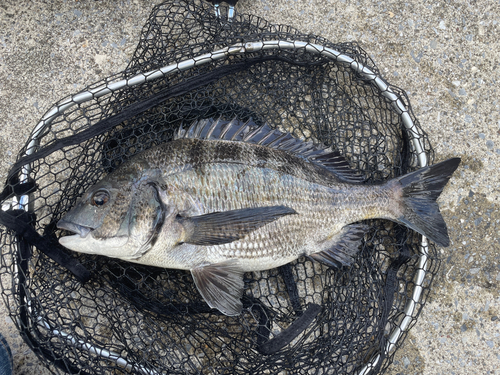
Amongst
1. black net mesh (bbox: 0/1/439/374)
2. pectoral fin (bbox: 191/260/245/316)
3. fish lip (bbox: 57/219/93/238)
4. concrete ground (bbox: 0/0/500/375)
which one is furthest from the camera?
concrete ground (bbox: 0/0/500/375)

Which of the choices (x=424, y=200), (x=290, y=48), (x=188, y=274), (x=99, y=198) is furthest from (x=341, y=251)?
(x=99, y=198)

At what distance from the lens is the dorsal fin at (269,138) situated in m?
2.02

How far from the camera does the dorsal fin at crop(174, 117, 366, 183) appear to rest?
2.02m

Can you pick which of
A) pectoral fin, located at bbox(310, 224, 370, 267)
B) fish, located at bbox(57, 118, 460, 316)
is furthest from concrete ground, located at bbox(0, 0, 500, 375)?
pectoral fin, located at bbox(310, 224, 370, 267)

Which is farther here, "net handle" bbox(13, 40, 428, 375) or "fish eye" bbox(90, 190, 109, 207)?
"net handle" bbox(13, 40, 428, 375)

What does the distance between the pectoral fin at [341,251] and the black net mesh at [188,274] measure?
0.12 m

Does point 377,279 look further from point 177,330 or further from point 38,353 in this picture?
point 38,353

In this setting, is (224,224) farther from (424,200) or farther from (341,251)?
(424,200)

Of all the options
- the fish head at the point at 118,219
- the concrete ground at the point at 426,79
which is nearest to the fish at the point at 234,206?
the fish head at the point at 118,219

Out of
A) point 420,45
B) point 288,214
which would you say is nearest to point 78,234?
point 288,214

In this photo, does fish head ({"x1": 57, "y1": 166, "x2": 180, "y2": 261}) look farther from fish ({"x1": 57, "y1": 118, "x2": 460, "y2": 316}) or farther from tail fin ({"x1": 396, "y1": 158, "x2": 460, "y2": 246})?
tail fin ({"x1": 396, "y1": 158, "x2": 460, "y2": 246})

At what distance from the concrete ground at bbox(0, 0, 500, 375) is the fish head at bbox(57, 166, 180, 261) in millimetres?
1048

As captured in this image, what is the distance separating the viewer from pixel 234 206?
1.90 meters

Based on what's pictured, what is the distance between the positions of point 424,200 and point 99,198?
1808 millimetres
